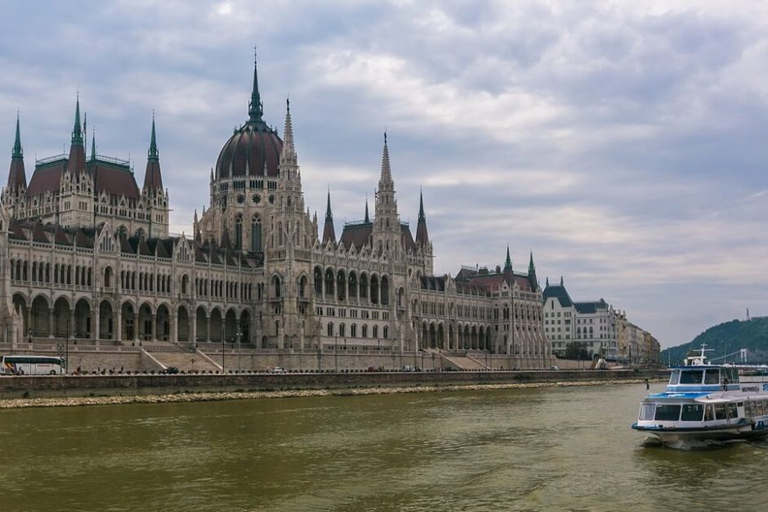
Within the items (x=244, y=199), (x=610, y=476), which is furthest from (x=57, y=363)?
(x=244, y=199)

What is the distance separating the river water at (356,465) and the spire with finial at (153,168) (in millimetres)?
86227

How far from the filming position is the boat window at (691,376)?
2299 inches

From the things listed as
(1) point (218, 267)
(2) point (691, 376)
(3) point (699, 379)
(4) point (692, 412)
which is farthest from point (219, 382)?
(4) point (692, 412)

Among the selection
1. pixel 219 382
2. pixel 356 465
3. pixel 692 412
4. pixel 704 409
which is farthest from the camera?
pixel 219 382

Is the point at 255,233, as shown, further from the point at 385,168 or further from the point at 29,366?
the point at 29,366

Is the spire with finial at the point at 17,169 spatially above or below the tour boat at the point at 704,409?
above

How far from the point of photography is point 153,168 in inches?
6334

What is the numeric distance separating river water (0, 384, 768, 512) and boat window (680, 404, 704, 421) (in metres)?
1.92

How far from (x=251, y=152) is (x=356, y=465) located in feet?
419

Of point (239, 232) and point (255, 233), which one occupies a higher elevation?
point (239, 232)

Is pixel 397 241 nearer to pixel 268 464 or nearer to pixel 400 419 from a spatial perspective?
pixel 400 419

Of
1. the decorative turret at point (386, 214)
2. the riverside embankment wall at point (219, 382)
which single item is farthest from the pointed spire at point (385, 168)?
the riverside embankment wall at point (219, 382)

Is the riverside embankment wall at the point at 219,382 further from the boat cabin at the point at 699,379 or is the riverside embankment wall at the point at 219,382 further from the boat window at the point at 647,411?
the boat window at the point at 647,411

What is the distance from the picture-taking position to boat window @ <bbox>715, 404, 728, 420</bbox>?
178ft
